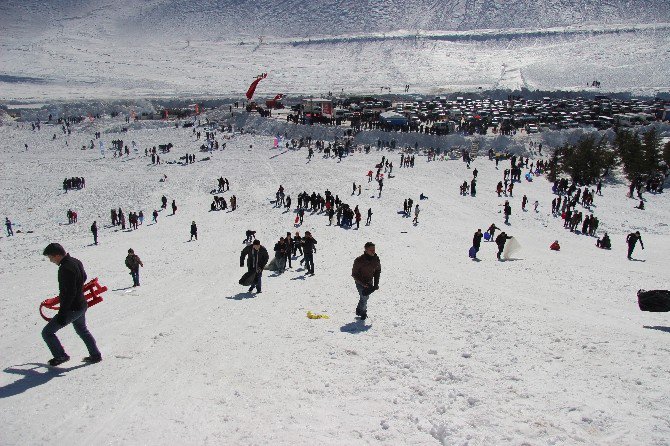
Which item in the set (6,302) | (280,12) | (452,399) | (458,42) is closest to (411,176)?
(6,302)

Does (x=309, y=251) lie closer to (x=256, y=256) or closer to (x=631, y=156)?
(x=256, y=256)

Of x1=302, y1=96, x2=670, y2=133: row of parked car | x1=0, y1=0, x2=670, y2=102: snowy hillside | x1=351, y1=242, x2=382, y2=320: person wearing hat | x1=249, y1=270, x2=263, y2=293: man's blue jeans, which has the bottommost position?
x1=249, y1=270, x2=263, y2=293: man's blue jeans

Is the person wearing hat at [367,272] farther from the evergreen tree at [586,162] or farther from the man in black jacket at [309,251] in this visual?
the evergreen tree at [586,162]

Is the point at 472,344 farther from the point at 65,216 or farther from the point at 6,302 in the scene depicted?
the point at 65,216

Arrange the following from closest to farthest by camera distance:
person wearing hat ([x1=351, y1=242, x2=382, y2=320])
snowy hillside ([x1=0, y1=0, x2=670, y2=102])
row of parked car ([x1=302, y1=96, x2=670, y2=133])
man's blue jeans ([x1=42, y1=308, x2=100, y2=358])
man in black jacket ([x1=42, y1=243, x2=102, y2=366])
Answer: man in black jacket ([x1=42, y1=243, x2=102, y2=366]) → man's blue jeans ([x1=42, y1=308, x2=100, y2=358]) → person wearing hat ([x1=351, y1=242, x2=382, y2=320]) → row of parked car ([x1=302, y1=96, x2=670, y2=133]) → snowy hillside ([x1=0, y1=0, x2=670, y2=102])

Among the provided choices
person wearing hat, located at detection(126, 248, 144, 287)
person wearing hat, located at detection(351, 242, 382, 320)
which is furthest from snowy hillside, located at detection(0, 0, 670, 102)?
person wearing hat, located at detection(351, 242, 382, 320)

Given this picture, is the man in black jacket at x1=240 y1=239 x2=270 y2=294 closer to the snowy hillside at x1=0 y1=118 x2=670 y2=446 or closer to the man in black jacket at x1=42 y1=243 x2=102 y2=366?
the snowy hillside at x1=0 y1=118 x2=670 y2=446

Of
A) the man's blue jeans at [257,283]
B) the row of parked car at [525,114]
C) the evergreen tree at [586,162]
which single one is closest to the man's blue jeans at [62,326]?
the man's blue jeans at [257,283]
